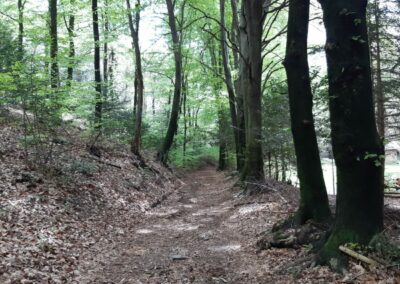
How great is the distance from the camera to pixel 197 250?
7180 millimetres

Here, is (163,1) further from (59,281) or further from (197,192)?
(59,281)

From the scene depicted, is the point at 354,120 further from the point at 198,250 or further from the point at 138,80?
the point at 138,80

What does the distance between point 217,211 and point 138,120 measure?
20.7ft

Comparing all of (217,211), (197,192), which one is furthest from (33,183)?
(197,192)

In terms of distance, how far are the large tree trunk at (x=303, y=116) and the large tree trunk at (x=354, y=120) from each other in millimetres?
1329

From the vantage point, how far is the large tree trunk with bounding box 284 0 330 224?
628 cm

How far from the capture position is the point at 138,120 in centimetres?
1568

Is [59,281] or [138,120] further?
[138,120]

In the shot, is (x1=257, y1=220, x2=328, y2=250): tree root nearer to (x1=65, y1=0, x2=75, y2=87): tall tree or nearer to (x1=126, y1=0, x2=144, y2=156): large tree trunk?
(x1=65, y1=0, x2=75, y2=87): tall tree

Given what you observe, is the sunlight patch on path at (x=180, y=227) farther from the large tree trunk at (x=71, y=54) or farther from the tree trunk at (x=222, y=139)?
the tree trunk at (x=222, y=139)

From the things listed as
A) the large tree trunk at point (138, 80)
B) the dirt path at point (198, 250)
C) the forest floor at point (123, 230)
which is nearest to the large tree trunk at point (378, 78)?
the forest floor at point (123, 230)

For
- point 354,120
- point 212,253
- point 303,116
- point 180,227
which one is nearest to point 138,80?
point 180,227

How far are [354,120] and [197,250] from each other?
12.8 feet

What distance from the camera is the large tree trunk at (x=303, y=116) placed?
628 centimetres
